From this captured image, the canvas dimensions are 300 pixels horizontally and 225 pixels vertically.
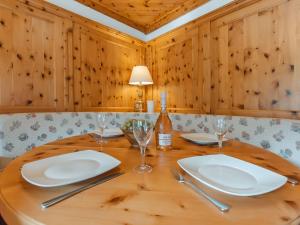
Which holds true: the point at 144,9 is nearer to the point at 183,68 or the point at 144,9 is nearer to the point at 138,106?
the point at 183,68

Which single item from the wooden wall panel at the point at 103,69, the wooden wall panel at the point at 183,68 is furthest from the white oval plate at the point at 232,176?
the wooden wall panel at the point at 103,69

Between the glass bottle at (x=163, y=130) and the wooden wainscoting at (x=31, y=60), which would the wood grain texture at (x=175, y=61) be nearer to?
the wooden wainscoting at (x=31, y=60)

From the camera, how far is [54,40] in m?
2.27

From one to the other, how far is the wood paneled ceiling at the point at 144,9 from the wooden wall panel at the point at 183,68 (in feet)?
0.94

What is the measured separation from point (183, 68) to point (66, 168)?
95.3 inches

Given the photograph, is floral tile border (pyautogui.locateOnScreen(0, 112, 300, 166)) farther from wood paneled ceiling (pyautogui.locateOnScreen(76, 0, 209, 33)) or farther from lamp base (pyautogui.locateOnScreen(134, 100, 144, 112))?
wood paneled ceiling (pyautogui.locateOnScreen(76, 0, 209, 33))

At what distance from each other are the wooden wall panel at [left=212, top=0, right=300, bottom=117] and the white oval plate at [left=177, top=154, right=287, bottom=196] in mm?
1452

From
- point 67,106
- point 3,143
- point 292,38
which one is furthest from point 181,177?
point 67,106

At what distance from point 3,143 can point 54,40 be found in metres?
1.27

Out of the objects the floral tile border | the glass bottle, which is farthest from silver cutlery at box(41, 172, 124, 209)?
the floral tile border

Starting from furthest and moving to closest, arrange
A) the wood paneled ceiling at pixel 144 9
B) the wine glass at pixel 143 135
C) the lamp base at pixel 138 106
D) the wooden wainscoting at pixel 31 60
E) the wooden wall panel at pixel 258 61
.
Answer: the lamp base at pixel 138 106, the wood paneled ceiling at pixel 144 9, the wooden wainscoting at pixel 31 60, the wooden wall panel at pixel 258 61, the wine glass at pixel 143 135

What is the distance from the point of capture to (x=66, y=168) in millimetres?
650

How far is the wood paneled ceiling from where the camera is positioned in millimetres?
2621

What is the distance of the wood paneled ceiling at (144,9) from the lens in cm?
262
